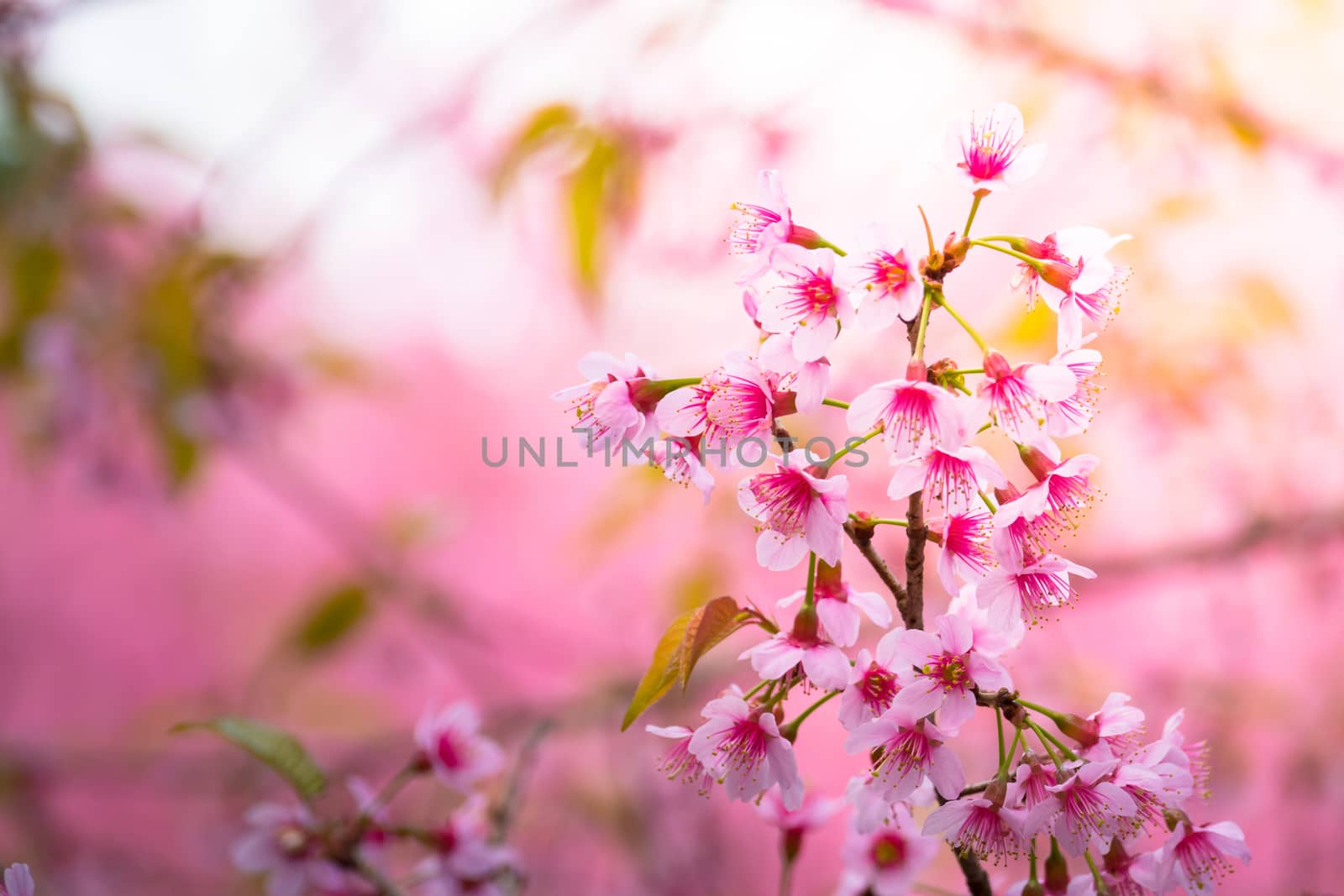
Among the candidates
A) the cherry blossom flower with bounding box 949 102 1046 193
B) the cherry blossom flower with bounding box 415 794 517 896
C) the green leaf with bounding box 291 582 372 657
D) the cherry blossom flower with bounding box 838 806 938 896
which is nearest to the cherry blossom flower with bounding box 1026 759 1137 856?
the cherry blossom flower with bounding box 838 806 938 896

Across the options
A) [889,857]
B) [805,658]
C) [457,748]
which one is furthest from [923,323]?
[457,748]

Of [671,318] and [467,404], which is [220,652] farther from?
[671,318]

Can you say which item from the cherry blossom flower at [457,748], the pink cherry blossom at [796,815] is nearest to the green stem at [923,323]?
the pink cherry blossom at [796,815]

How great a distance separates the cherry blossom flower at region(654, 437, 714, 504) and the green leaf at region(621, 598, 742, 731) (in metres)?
0.04

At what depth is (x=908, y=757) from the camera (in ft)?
1.03

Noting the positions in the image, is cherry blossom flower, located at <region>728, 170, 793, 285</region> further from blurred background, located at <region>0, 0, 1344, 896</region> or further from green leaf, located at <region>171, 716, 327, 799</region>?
green leaf, located at <region>171, 716, 327, 799</region>

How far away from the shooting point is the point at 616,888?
1.36m

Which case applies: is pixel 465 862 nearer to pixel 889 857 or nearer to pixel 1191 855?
pixel 889 857

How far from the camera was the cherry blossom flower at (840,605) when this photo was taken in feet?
1.08

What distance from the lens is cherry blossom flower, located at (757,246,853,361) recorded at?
1.02ft

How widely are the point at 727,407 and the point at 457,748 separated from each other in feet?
1.02

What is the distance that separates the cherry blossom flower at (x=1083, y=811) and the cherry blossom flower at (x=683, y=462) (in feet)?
Answer: 0.50

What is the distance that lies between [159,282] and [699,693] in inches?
30.5

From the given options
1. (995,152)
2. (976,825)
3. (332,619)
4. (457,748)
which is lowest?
(332,619)
